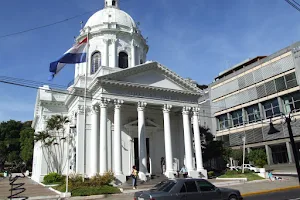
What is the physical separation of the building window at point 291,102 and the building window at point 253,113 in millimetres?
5406

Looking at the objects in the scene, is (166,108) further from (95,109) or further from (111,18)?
(111,18)

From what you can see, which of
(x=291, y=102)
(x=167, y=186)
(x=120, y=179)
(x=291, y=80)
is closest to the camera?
(x=167, y=186)

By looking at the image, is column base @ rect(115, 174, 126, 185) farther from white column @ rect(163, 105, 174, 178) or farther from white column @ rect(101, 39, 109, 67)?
white column @ rect(101, 39, 109, 67)

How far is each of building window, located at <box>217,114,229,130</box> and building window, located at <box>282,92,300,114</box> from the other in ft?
45.7

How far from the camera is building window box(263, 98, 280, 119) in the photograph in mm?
44819

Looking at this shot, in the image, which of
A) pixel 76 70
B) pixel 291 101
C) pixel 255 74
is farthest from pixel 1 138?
pixel 291 101

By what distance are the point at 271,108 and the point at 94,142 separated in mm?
33702

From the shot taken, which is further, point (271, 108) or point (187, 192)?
point (271, 108)

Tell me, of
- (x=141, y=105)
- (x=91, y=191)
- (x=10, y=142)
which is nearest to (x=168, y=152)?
(x=141, y=105)

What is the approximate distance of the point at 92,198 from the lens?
55.3ft

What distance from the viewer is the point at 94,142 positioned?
25.0 m

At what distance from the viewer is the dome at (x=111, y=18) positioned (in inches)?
1469

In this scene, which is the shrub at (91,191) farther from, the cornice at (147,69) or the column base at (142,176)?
the cornice at (147,69)

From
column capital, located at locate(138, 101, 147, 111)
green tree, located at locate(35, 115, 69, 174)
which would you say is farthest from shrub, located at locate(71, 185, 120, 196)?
green tree, located at locate(35, 115, 69, 174)
